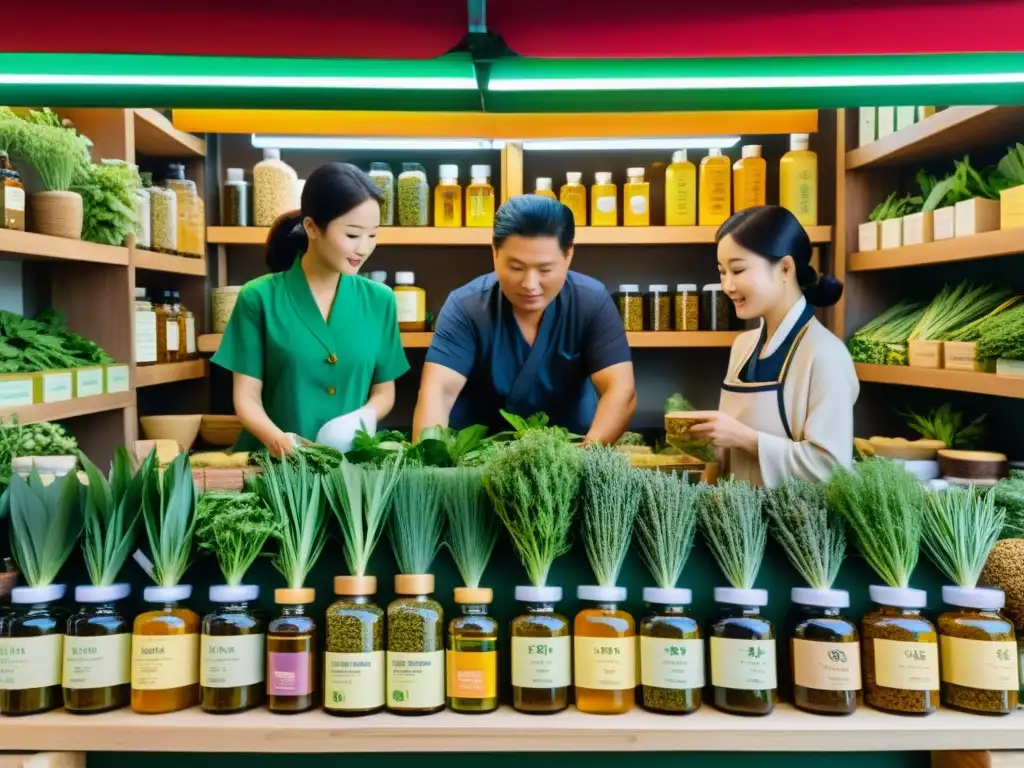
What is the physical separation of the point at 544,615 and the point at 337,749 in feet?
1.04

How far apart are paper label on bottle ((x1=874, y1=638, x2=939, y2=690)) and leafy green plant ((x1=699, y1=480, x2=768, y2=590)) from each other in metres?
0.20

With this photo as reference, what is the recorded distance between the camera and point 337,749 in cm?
115

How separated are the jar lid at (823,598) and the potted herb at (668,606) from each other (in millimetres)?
148

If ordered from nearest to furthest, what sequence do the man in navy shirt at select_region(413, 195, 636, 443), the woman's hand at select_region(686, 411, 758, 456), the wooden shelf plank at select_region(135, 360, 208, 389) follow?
1. the woman's hand at select_region(686, 411, 758, 456)
2. the man in navy shirt at select_region(413, 195, 636, 443)
3. the wooden shelf plank at select_region(135, 360, 208, 389)

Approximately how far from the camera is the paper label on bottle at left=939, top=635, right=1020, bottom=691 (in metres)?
1.15

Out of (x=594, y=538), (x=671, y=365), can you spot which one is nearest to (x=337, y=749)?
(x=594, y=538)

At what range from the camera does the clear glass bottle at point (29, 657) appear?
1168mm

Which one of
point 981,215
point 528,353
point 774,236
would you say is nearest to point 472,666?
point 774,236

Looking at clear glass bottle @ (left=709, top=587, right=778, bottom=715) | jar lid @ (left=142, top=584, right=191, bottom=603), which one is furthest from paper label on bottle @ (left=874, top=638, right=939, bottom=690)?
jar lid @ (left=142, top=584, right=191, bottom=603)

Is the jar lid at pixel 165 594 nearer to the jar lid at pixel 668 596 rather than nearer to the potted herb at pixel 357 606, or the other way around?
the potted herb at pixel 357 606

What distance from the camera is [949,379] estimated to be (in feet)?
8.45

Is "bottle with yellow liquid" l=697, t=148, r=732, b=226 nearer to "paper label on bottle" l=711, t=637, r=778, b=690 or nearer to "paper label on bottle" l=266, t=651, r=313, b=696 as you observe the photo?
"paper label on bottle" l=711, t=637, r=778, b=690

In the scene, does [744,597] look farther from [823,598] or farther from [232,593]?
[232,593]

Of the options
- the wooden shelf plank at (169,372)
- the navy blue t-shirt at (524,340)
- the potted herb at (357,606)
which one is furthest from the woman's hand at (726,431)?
the wooden shelf plank at (169,372)
